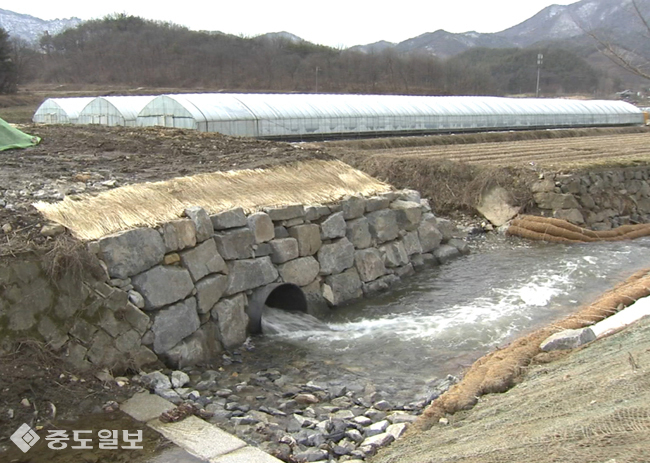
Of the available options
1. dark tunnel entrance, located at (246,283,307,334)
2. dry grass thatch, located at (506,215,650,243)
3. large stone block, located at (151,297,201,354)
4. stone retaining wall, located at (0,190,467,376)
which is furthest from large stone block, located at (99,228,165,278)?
dry grass thatch, located at (506,215,650,243)

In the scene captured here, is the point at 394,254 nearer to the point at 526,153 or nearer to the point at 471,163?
the point at 471,163

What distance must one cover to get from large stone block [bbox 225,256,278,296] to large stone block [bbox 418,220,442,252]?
5065 millimetres

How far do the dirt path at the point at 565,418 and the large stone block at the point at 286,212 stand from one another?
537cm

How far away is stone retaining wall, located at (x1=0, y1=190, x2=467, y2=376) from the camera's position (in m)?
7.01

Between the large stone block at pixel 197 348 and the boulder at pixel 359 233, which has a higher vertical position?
the boulder at pixel 359 233

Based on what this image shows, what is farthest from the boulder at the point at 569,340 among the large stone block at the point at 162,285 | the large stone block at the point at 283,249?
the large stone block at the point at 162,285

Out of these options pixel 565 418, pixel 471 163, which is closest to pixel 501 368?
pixel 565 418

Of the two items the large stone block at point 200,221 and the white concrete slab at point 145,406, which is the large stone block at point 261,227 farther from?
the white concrete slab at point 145,406

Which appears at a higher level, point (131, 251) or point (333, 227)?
point (131, 251)

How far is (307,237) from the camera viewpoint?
11.1 metres

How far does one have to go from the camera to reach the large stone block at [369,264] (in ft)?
40.0

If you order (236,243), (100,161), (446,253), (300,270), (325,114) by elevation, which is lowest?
(446,253)

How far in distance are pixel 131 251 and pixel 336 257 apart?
15.2ft

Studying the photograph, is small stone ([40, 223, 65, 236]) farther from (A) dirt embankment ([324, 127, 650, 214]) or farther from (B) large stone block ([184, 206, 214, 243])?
(A) dirt embankment ([324, 127, 650, 214])
